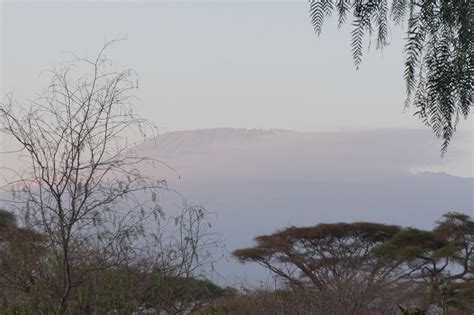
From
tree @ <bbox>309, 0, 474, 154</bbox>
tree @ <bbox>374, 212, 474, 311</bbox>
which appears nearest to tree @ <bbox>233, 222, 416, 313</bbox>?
tree @ <bbox>374, 212, 474, 311</bbox>

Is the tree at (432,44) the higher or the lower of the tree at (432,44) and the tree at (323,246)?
the higher

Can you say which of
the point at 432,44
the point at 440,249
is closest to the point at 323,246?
the point at 440,249

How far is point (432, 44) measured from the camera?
367 centimetres

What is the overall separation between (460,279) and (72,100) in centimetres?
1009

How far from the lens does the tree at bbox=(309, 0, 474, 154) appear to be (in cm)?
352

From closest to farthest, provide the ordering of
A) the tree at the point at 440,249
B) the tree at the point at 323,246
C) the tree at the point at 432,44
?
the tree at the point at 432,44 < the tree at the point at 323,246 < the tree at the point at 440,249

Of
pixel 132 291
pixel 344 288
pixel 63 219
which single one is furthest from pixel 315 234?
pixel 63 219

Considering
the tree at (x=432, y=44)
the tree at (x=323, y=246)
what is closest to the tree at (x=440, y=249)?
the tree at (x=323, y=246)

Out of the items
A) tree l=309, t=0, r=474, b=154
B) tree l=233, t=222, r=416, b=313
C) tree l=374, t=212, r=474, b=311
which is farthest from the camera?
tree l=374, t=212, r=474, b=311

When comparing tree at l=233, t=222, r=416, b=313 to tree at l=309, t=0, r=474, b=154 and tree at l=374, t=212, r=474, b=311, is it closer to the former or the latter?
tree at l=374, t=212, r=474, b=311

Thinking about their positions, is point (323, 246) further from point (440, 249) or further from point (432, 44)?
point (432, 44)

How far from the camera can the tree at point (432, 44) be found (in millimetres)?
3523

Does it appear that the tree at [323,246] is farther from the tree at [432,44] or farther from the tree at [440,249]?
the tree at [432,44]

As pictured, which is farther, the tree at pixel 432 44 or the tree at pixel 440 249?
the tree at pixel 440 249
